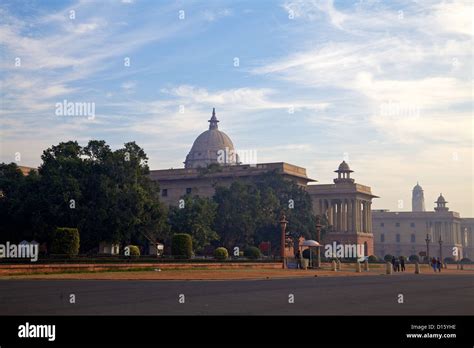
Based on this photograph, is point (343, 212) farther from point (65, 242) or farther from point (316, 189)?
point (65, 242)

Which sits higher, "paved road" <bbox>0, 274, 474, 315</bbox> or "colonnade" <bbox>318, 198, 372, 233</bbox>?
"colonnade" <bbox>318, 198, 372, 233</bbox>

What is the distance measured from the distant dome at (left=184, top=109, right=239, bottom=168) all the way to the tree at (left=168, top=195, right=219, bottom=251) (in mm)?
81528

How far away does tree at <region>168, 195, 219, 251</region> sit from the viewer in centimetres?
7044

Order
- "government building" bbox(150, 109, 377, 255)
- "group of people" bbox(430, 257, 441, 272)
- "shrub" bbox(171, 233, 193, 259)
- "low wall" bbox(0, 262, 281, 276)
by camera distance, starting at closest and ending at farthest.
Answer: "low wall" bbox(0, 262, 281, 276)
"shrub" bbox(171, 233, 193, 259)
"group of people" bbox(430, 257, 441, 272)
"government building" bbox(150, 109, 377, 255)

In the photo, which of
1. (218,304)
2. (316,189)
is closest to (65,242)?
(218,304)

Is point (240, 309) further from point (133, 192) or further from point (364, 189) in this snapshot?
point (364, 189)

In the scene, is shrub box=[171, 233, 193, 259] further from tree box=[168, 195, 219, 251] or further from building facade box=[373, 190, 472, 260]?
building facade box=[373, 190, 472, 260]

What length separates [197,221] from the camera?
71.2 meters

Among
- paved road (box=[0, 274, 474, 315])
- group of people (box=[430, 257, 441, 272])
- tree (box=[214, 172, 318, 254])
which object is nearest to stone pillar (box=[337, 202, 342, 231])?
tree (box=[214, 172, 318, 254])

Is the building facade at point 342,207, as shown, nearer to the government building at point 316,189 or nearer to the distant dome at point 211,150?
the government building at point 316,189

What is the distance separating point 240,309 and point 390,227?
16792cm

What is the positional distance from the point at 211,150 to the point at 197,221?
88697 mm

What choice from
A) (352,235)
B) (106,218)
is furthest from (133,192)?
(352,235)
